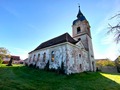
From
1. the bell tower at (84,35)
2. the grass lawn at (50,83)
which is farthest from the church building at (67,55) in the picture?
the grass lawn at (50,83)

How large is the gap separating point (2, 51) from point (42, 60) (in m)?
14.7

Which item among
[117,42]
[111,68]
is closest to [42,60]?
[117,42]

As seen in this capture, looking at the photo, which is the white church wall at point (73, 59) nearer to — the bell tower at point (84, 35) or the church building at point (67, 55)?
the church building at point (67, 55)

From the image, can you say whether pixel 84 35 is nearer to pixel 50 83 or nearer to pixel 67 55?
pixel 67 55

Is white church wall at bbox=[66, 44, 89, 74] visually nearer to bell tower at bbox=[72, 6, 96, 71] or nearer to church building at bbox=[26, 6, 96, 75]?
church building at bbox=[26, 6, 96, 75]

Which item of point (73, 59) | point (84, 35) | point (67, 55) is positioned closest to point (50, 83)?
point (67, 55)

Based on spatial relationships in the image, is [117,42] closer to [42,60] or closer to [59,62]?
[59,62]

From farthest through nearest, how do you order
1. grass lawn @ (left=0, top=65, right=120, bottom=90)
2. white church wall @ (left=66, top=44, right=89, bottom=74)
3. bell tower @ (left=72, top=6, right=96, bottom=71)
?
1. bell tower @ (left=72, top=6, right=96, bottom=71)
2. white church wall @ (left=66, top=44, right=89, bottom=74)
3. grass lawn @ (left=0, top=65, right=120, bottom=90)

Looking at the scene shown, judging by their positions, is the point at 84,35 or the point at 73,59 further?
the point at 84,35

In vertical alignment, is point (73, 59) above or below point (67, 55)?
below

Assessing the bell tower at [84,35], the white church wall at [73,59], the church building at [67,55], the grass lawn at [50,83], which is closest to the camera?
the grass lawn at [50,83]

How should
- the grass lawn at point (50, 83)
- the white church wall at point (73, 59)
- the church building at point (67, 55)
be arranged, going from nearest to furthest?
the grass lawn at point (50, 83)
the white church wall at point (73, 59)
the church building at point (67, 55)

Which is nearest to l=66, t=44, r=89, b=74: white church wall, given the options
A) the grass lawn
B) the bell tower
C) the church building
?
the church building

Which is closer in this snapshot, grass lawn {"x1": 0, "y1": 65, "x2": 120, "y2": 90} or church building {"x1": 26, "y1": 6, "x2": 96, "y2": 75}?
grass lawn {"x1": 0, "y1": 65, "x2": 120, "y2": 90}
